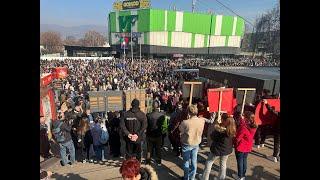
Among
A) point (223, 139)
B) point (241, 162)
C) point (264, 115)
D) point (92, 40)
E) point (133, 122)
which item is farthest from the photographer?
point (92, 40)

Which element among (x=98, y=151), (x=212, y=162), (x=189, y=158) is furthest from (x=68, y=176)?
(x=212, y=162)

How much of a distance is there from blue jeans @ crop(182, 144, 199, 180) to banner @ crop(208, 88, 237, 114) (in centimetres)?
233

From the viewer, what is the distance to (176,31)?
78188mm

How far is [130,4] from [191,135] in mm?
74709

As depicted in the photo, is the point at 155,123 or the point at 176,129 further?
the point at 176,129

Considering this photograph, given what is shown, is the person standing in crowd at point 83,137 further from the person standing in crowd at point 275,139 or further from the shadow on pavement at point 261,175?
the person standing in crowd at point 275,139

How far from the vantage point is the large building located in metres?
74.2

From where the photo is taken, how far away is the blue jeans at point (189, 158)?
639 centimetres

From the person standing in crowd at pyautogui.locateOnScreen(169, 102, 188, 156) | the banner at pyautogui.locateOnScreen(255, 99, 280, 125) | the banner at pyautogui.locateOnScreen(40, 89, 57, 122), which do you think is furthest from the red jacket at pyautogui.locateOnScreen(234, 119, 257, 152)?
the banner at pyautogui.locateOnScreen(40, 89, 57, 122)

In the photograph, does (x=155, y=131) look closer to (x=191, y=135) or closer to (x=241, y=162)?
(x=191, y=135)
